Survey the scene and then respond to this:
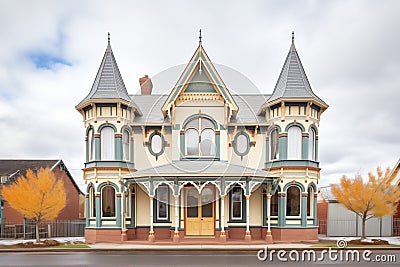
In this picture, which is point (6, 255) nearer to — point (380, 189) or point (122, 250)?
point (122, 250)

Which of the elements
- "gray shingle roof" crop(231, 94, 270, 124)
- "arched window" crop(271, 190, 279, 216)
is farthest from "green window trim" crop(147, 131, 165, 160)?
"arched window" crop(271, 190, 279, 216)

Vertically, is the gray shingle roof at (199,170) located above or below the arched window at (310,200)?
above

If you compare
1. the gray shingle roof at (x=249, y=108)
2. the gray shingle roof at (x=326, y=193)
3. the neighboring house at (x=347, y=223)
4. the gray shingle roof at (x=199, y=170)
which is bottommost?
the neighboring house at (x=347, y=223)

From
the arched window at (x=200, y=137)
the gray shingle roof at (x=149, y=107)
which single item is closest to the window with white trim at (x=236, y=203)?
the arched window at (x=200, y=137)

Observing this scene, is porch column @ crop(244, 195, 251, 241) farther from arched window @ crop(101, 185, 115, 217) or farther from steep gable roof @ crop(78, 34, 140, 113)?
steep gable roof @ crop(78, 34, 140, 113)

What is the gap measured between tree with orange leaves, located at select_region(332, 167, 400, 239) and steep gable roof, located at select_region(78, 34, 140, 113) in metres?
13.9

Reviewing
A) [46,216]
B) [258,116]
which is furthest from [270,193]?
[46,216]

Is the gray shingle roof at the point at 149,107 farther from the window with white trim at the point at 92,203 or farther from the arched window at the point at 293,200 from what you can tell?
the arched window at the point at 293,200

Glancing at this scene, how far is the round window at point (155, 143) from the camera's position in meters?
24.7

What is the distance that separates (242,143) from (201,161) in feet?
9.90

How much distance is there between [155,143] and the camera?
977 inches

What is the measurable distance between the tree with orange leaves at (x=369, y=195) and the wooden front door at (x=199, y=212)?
757cm

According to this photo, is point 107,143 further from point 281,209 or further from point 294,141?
point 294,141

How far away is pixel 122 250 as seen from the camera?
19812mm
